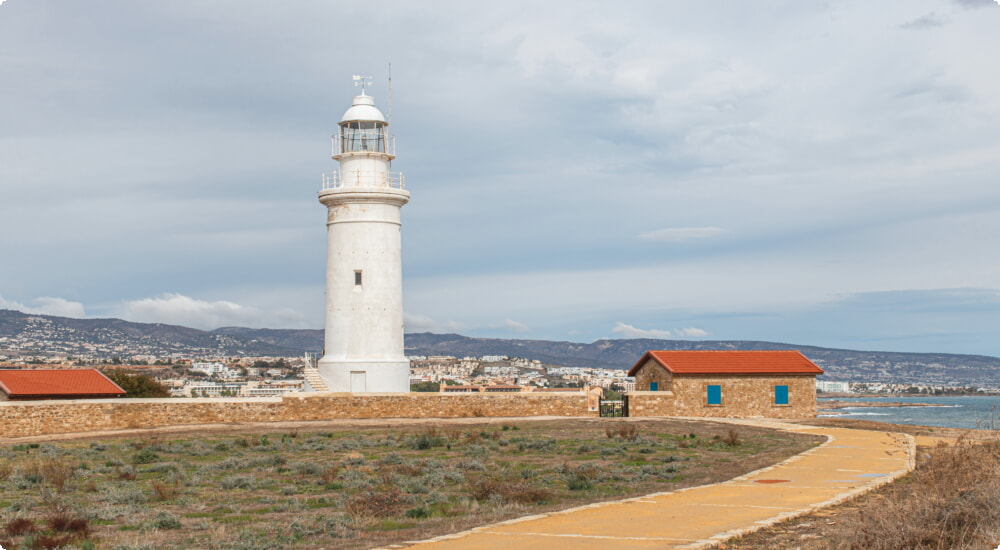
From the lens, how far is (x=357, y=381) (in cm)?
3002

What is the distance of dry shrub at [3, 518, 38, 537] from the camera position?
9910mm

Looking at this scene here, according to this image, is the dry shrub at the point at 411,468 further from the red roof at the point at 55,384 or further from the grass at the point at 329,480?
the red roof at the point at 55,384

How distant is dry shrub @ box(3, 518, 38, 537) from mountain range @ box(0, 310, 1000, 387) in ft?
178

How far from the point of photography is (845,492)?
10711 mm

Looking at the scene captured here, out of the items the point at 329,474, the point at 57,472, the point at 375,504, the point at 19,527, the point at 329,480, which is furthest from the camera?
the point at 57,472

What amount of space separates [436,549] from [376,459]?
9199 mm

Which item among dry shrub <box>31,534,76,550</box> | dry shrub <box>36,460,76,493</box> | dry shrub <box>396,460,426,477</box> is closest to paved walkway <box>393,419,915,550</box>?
dry shrub <box>31,534,76,550</box>

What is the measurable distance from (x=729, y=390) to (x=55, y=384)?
20915 mm

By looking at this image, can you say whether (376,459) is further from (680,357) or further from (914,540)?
(680,357)

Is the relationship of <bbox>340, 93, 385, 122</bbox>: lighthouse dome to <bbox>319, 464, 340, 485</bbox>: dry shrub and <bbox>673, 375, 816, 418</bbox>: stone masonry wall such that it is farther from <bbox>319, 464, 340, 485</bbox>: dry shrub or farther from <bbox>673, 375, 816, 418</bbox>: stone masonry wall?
<bbox>319, 464, 340, 485</bbox>: dry shrub

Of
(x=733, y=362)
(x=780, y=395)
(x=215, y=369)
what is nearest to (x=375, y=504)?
(x=733, y=362)

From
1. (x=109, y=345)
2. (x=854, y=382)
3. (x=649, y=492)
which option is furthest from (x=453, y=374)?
(x=854, y=382)

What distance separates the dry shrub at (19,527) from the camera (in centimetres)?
991

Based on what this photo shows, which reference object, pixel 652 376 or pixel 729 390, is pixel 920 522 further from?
pixel 652 376
